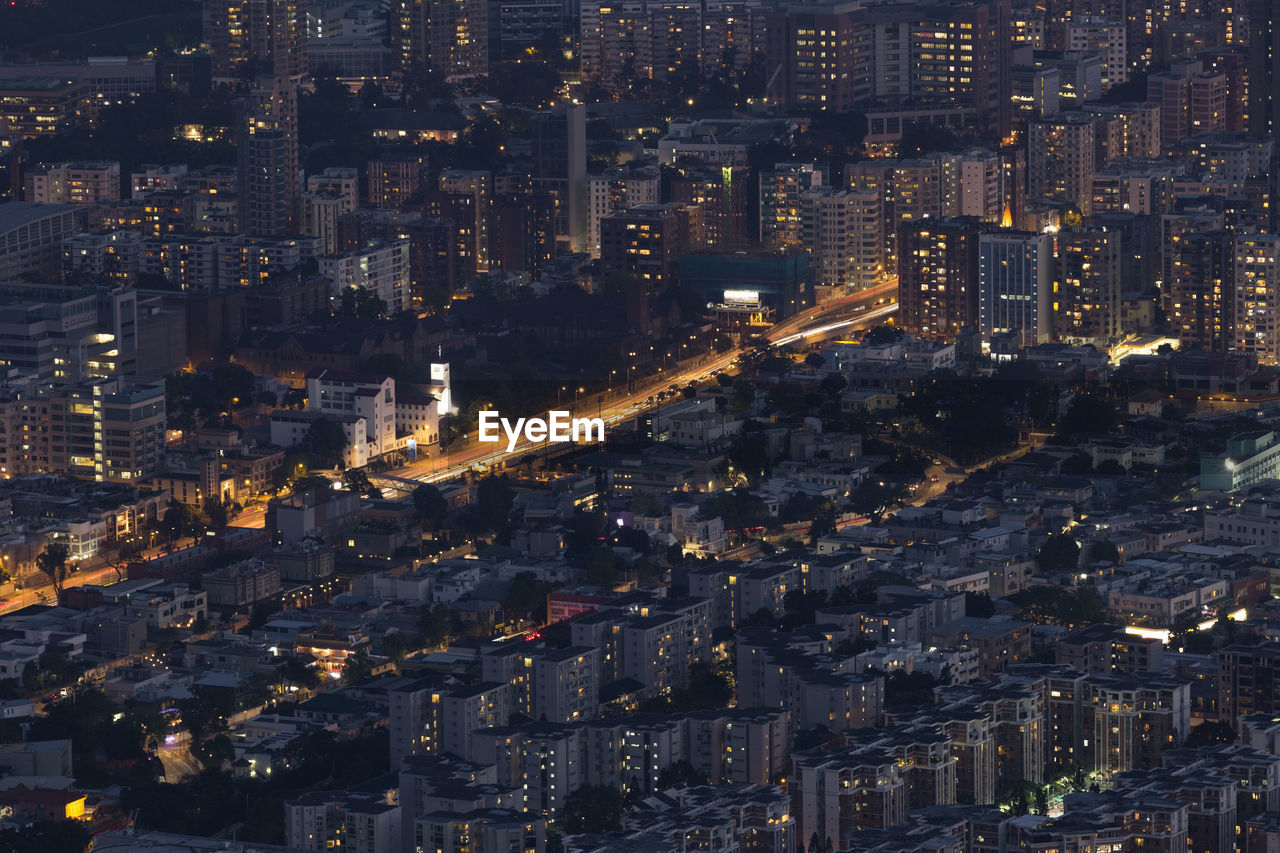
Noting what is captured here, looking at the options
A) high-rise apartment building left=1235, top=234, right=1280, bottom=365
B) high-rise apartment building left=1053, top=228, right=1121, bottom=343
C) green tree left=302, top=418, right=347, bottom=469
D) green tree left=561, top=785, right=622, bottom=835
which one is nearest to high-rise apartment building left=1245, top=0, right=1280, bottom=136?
high-rise apartment building left=1053, top=228, right=1121, bottom=343

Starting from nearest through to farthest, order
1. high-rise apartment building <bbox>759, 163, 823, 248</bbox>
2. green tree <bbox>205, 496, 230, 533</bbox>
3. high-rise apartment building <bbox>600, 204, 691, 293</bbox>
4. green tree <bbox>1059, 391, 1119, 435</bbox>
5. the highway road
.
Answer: green tree <bbox>205, 496, 230, 533</bbox>
the highway road
green tree <bbox>1059, 391, 1119, 435</bbox>
high-rise apartment building <bbox>600, 204, 691, 293</bbox>
high-rise apartment building <bbox>759, 163, 823, 248</bbox>

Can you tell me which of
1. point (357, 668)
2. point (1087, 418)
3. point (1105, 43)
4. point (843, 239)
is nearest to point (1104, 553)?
point (1087, 418)

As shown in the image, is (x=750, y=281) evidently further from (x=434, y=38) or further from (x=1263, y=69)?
(x=434, y=38)

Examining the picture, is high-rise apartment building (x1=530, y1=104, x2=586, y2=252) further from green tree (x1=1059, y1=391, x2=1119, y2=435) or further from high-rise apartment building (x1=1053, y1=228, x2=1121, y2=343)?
green tree (x1=1059, y1=391, x2=1119, y2=435)

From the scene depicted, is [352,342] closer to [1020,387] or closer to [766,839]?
[1020,387]

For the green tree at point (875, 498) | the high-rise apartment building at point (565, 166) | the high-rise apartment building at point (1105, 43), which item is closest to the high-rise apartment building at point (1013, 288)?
the high-rise apartment building at point (565, 166)

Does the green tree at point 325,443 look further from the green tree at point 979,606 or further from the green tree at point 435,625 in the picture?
the green tree at point 979,606

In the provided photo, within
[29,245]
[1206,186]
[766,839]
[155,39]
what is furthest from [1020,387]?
[155,39]
